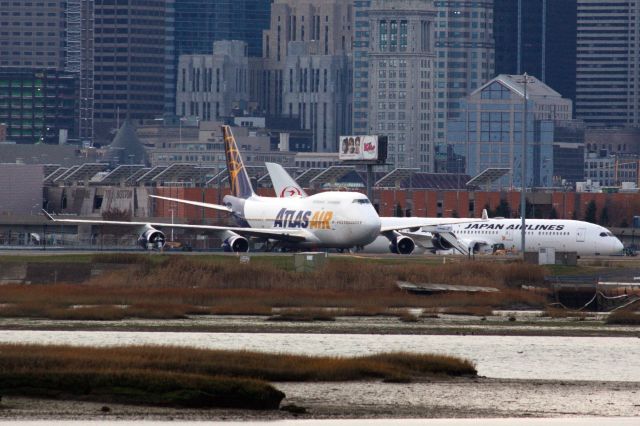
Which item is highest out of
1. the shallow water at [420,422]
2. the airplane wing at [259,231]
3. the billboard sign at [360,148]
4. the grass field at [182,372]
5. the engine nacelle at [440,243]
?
the billboard sign at [360,148]

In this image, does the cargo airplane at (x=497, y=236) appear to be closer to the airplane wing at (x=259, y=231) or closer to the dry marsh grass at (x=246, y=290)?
the airplane wing at (x=259, y=231)

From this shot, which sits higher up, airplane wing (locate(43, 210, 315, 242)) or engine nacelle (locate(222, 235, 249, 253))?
airplane wing (locate(43, 210, 315, 242))

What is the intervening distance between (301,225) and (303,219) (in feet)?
1.96

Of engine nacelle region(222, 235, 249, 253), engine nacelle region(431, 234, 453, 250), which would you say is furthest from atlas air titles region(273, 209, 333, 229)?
engine nacelle region(431, 234, 453, 250)

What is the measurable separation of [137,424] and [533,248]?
340 feet

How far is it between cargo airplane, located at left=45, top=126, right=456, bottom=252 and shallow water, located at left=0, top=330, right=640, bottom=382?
5246 cm

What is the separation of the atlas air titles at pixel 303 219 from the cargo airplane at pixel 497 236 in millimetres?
10172

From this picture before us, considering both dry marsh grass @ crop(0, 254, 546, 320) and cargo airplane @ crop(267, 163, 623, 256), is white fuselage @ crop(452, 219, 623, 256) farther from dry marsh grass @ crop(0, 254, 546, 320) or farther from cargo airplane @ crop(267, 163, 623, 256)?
dry marsh grass @ crop(0, 254, 546, 320)

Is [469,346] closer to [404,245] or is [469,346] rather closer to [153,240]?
[153,240]

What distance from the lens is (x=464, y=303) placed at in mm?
95500

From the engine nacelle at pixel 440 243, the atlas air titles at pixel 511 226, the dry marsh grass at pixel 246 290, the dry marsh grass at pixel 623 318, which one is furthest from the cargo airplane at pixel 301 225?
the dry marsh grass at pixel 623 318

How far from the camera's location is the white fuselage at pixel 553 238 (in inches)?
5871

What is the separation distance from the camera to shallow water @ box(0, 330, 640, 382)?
6562cm

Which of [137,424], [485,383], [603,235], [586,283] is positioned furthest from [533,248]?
[137,424]
